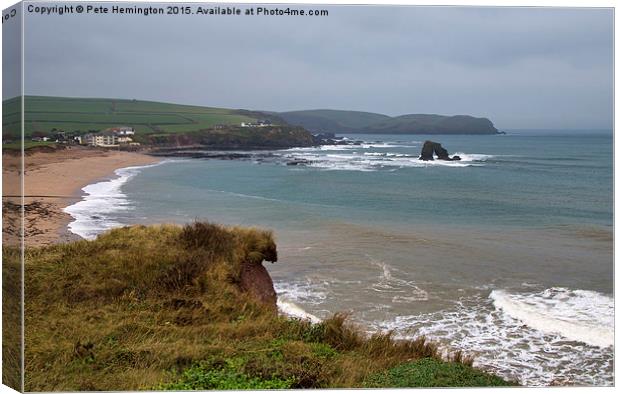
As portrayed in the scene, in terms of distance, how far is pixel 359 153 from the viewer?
8711mm

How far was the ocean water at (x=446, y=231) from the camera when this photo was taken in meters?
7.81

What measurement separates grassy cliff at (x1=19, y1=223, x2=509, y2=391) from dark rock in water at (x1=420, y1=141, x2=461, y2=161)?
197 cm

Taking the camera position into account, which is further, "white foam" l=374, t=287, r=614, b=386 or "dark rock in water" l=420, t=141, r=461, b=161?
"dark rock in water" l=420, t=141, r=461, b=161

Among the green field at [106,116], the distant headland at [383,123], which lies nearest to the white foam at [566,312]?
the distant headland at [383,123]

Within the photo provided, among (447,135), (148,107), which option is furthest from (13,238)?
(447,135)

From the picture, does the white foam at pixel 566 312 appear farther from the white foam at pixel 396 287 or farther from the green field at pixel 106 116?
the green field at pixel 106 116

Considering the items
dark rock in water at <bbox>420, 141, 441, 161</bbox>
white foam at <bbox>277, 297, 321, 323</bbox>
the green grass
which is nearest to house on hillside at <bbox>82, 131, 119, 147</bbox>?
white foam at <bbox>277, 297, 321, 323</bbox>

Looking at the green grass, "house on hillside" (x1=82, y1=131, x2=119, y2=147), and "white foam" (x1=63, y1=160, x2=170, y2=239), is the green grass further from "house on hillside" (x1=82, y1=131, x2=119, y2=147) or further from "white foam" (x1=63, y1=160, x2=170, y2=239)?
"house on hillside" (x1=82, y1=131, x2=119, y2=147)

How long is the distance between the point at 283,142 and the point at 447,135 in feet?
6.35

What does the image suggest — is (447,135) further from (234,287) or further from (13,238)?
(13,238)

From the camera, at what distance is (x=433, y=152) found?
8.37m

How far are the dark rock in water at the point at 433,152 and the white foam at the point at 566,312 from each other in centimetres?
158

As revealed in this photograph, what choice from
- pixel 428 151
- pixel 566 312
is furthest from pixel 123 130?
pixel 566 312

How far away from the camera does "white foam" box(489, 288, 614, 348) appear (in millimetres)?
7766
